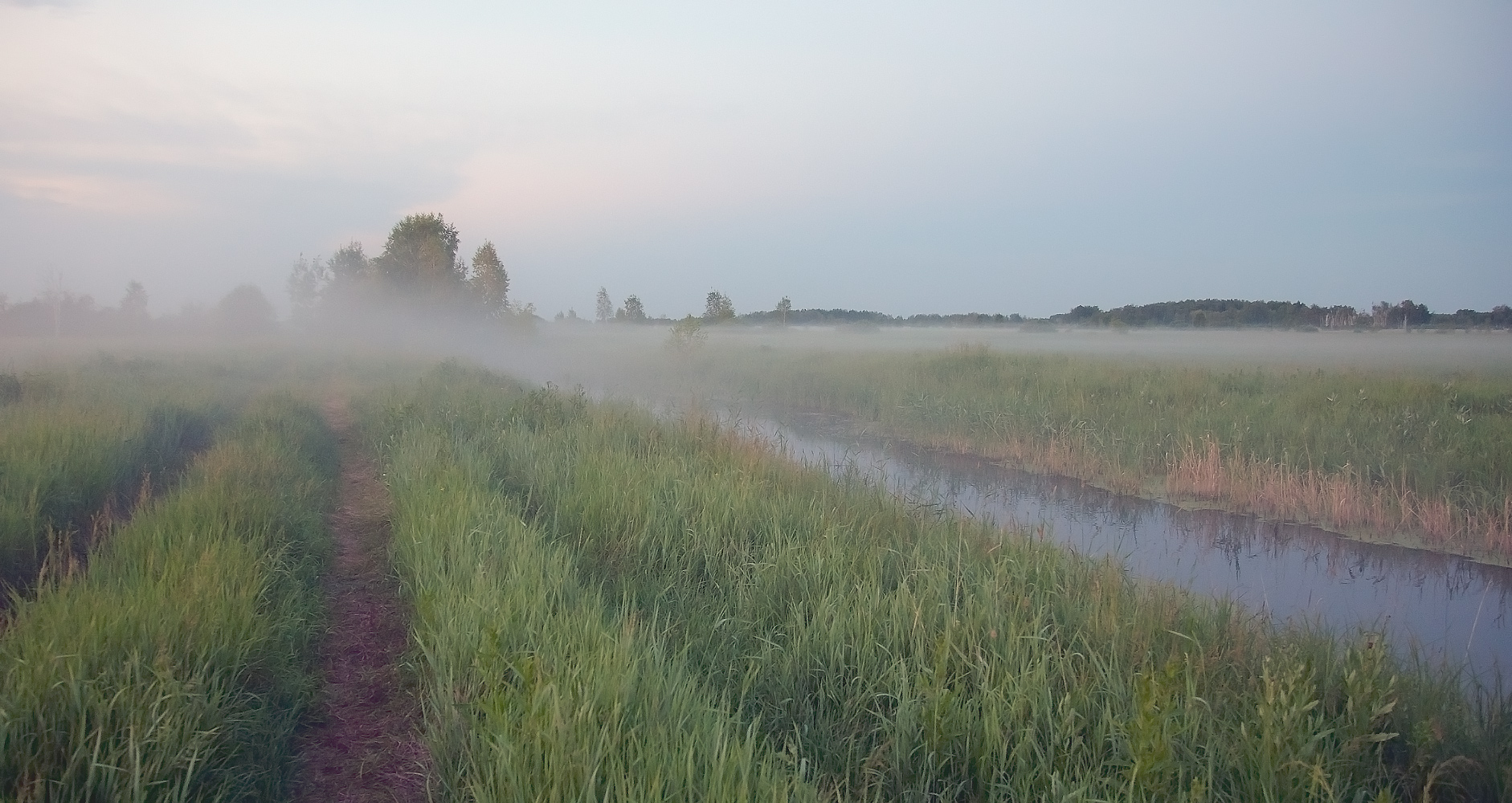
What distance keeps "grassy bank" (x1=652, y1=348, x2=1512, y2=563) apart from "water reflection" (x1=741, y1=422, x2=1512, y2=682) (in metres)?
0.42

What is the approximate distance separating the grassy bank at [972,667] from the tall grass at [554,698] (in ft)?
0.16

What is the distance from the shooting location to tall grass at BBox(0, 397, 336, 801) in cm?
241

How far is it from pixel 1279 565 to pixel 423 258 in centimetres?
4663

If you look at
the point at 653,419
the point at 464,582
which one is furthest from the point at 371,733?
the point at 653,419

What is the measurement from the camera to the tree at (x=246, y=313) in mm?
52281

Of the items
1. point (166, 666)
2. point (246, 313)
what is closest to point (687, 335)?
point (166, 666)

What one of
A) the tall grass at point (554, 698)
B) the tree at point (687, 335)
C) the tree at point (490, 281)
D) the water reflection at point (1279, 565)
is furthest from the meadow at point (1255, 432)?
the tree at point (490, 281)

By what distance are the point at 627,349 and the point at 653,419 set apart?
1415 inches

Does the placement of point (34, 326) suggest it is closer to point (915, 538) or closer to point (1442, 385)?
point (915, 538)

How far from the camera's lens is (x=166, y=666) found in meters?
2.77

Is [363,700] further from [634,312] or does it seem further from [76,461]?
[634,312]

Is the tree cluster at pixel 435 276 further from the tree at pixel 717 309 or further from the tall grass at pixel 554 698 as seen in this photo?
the tall grass at pixel 554 698

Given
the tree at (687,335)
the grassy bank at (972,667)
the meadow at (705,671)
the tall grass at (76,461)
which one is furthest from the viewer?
the tree at (687,335)

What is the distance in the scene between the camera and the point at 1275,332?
2773 centimetres
